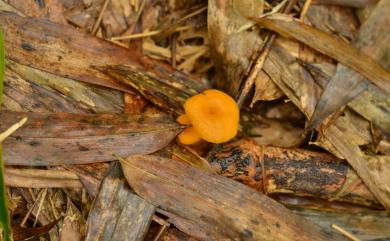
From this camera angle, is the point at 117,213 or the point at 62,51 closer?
the point at 117,213

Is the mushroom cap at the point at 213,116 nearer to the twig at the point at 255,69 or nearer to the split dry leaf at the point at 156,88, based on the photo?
the split dry leaf at the point at 156,88

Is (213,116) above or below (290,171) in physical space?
above

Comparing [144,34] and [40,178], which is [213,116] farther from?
[40,178]

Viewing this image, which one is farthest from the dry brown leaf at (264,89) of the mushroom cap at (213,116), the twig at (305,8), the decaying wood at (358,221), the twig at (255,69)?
the decaying wood at (358,221)

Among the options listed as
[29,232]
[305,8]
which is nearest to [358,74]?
[305,8]

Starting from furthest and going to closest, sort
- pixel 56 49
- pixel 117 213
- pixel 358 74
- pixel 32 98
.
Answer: pixel 358 74, pixel 56 49, pixel 32 98, pixel 117 213

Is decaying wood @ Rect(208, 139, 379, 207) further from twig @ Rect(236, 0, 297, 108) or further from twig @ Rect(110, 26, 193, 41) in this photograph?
twig @ Rect(110, 26, 193, 41)
